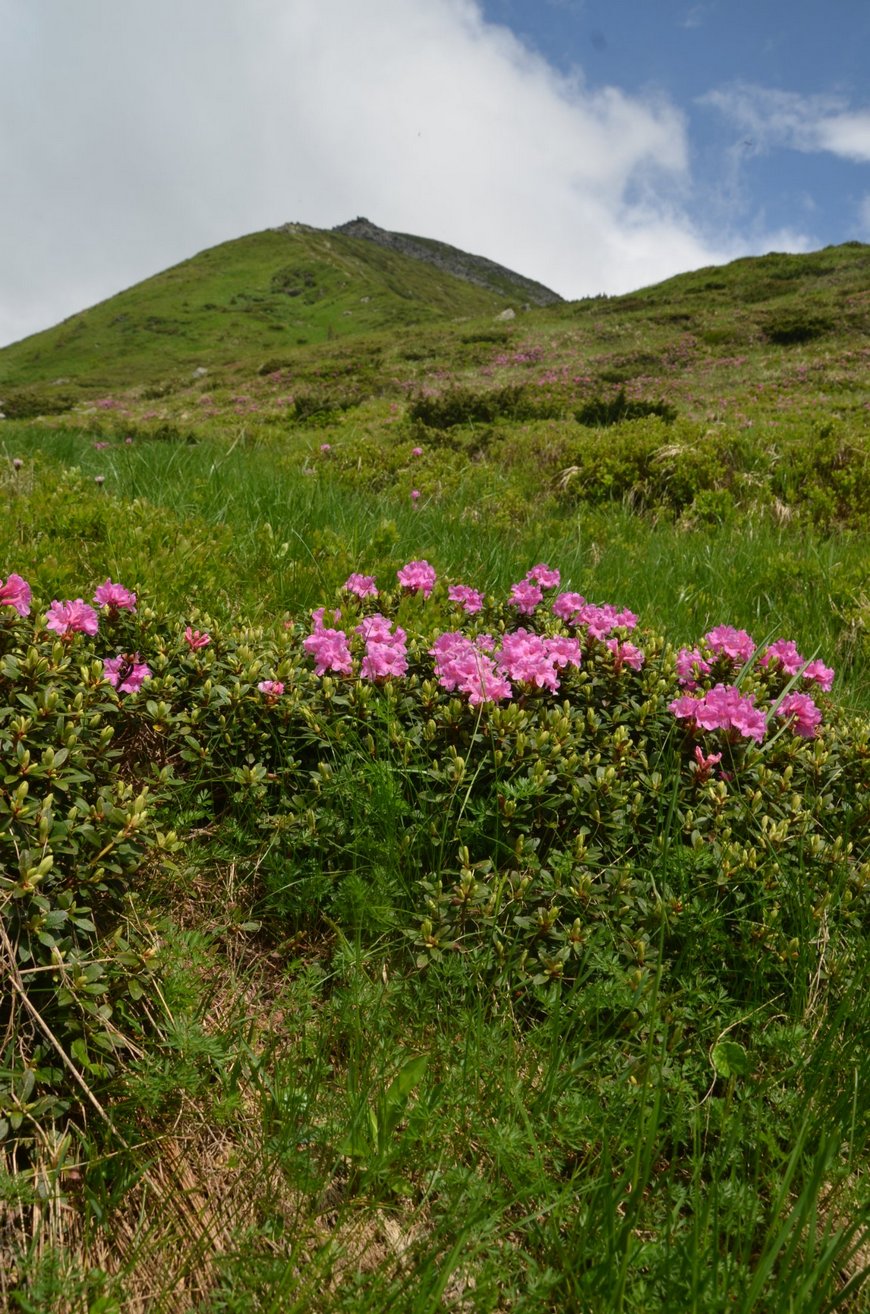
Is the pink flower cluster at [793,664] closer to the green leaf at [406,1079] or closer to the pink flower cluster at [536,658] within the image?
the pink flower cluster at [536,658]

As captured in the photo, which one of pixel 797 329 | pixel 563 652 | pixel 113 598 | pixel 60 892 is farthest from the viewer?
pixel 797 329

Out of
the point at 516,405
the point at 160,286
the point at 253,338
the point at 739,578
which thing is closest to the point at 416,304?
the point at 253,338

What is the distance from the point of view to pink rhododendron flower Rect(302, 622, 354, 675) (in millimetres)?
2717

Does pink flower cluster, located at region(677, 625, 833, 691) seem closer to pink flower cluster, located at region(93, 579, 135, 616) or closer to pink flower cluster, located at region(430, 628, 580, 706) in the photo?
pink flower cluster, located at region(430, 628, 580, 706)

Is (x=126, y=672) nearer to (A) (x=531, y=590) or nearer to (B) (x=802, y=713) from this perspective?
(A) (x=531, y=590)

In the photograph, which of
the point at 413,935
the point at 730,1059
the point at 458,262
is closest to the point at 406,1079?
the point at 413,935

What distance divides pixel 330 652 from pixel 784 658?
2048mm

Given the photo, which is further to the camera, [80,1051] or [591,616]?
[591,616]

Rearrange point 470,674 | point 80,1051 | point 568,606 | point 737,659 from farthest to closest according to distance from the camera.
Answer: point 568,606
point 737,659
point 470,674
point 80,1051

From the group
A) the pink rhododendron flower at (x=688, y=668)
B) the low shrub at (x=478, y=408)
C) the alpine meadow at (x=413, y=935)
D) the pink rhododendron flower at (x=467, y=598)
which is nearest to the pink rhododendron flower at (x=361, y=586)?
the alpine meadow at (x=413, y=935)

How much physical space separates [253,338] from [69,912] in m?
102

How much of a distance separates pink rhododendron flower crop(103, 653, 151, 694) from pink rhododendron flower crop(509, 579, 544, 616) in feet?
5.91

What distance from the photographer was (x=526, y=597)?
3.48 m

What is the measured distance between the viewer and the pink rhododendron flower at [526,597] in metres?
3.49
